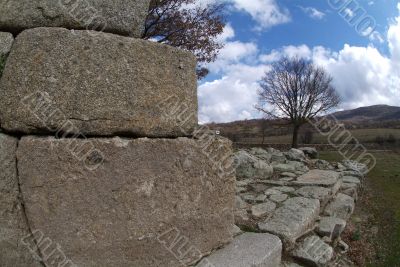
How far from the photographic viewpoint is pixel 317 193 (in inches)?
267

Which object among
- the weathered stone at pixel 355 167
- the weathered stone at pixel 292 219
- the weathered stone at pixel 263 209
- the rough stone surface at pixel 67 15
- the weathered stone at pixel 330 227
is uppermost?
the rough stone surface at pixel 67 15

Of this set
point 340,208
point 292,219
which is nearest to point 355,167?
point 340,208

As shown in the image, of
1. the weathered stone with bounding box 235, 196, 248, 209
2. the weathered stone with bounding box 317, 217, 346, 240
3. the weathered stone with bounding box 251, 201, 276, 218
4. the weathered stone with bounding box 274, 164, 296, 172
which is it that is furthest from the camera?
the weathered stone with bounding box 274, 164, 296, 172

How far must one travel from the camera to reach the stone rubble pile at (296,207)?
465 centimetres

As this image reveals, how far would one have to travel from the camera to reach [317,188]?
7207 millimetres

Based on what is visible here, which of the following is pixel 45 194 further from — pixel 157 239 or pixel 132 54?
pixel 132 54

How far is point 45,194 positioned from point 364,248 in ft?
16.0

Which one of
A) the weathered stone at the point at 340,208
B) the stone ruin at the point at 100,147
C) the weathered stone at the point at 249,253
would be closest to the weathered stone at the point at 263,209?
the weathered stone at the point at 249,253

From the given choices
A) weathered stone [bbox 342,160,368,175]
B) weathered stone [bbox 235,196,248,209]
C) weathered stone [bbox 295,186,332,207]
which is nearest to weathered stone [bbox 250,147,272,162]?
weathered stone [bbox 342,160,368,175]

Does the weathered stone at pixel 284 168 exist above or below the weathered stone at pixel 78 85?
below

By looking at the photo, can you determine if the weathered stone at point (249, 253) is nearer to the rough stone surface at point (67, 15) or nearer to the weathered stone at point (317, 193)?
the rough stone surface at point (67, 15)

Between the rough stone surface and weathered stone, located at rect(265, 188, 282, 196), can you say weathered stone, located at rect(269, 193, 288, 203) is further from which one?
the rough stone surface

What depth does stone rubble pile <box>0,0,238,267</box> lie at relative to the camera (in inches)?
116

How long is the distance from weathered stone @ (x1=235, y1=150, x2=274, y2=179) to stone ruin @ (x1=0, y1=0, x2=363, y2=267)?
4.46 metres
